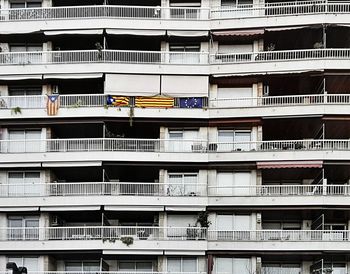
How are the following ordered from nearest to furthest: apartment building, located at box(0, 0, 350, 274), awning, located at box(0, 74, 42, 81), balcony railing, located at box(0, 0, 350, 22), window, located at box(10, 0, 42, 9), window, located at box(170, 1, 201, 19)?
apartment building, located at box(0, 0, 350, 274), awning, located at box(0, 74, 42, 81), balcony railing, located at box(0, 0, 350, 22), window, located at box(170, 1, 201, 19), window, located at box(10, 0, 42, 9)

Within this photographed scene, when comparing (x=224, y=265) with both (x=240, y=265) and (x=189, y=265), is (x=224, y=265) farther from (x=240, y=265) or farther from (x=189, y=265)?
(x=189, y=265)

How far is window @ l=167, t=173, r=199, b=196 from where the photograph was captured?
4419cm

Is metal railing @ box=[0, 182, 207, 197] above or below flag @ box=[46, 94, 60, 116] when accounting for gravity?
below

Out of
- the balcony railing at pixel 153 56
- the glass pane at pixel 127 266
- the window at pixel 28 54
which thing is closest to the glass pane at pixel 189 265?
the glass pane at pixel 127 266

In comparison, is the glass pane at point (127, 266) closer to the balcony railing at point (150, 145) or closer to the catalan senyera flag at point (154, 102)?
the balcony railing at point (150, 145)

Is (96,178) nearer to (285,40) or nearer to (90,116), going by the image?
(90,116)

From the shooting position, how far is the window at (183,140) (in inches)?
1763

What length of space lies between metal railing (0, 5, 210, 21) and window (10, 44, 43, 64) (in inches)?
79.0

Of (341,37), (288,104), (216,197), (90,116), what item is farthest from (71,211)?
(341,37)

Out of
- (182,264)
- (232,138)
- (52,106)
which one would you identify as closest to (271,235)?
(182,264)

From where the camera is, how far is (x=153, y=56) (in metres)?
46.4

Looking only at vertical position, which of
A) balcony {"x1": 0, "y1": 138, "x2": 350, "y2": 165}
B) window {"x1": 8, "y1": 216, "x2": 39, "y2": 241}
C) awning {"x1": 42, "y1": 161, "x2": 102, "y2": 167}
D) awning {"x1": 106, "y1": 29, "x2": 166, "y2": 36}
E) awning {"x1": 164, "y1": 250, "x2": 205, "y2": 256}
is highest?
awning {"x1": 106, "y1": 29, "x2": 166, "y2": 36}

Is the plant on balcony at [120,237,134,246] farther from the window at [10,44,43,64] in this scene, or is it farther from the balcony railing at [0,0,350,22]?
the balcony railing at [0,0,350,22]

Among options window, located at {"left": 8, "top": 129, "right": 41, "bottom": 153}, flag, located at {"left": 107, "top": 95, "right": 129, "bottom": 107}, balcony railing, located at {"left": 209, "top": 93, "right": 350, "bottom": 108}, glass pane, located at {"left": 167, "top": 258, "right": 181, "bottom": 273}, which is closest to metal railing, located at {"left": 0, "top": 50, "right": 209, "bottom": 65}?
flag, located at {"left": 107, "top": 95, "right": 129, "bottom": 107}
